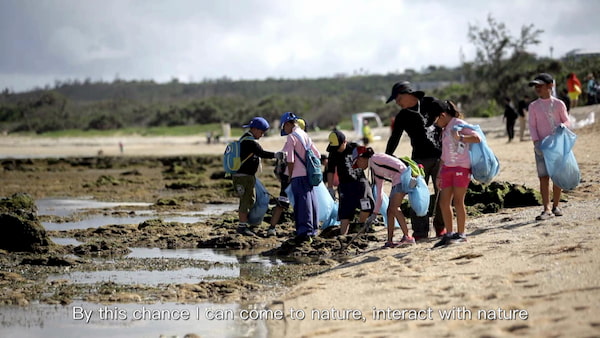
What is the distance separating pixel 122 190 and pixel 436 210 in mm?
15301

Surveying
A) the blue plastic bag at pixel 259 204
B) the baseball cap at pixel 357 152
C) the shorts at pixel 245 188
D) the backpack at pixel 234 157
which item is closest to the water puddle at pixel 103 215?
the blue plastic bag at pixel 259 204

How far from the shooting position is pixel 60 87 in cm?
15725

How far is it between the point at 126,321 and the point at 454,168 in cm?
376

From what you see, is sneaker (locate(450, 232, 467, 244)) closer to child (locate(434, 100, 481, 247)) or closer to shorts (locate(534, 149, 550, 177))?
child (locate(434, 100, 481, 247))

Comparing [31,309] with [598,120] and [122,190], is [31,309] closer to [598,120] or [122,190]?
[122,190]

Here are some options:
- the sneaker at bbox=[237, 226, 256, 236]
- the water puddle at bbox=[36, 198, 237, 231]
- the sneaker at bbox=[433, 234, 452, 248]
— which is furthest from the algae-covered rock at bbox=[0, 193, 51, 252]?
the sneaker at bbox=[433, 234, 452, 248]

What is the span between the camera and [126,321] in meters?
8.52

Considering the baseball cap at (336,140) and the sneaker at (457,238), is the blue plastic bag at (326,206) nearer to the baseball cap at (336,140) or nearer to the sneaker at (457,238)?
the baseball cap at (336,140)

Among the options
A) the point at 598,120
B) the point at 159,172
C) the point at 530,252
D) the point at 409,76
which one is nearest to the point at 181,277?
the point at 530,252

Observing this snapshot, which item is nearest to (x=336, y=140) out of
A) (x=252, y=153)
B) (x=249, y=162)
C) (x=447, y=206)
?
(x=252, y=153)

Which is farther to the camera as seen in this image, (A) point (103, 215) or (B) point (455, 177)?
(A) point (103, 215)

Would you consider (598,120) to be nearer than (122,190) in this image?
No

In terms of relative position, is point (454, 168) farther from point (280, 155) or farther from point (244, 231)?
point (244, 231)

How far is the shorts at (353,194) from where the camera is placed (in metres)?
12.1
